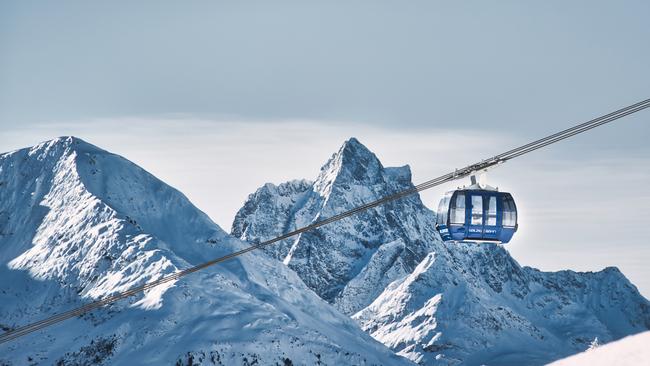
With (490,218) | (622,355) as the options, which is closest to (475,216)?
(490,218)

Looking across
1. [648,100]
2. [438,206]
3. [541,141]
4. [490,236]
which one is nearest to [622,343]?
[648,100]

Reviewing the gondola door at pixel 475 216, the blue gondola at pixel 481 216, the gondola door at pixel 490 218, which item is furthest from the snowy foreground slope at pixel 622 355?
the gondola door at pixel 475 216

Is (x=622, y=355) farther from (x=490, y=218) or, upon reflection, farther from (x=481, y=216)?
(x=481, y=216)

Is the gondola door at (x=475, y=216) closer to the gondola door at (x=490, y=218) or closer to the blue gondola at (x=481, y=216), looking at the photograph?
the blue gondola at (x=481, y=216)

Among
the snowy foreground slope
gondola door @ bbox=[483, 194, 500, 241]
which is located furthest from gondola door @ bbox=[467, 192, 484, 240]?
the snowy foreground slope

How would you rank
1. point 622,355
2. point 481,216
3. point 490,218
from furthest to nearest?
point 481,216
point 490,218
point 622,355

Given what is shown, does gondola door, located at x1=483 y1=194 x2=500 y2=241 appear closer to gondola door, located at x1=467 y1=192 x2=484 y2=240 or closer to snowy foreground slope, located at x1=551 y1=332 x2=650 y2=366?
gondola door, located at x1=467 y1=192 x2=484 y2=240
